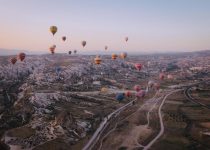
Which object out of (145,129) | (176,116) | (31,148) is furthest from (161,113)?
(31,148)

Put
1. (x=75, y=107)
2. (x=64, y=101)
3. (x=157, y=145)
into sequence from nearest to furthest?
(x=157, y=145), (x=75, y=107), (x=64, y=101)

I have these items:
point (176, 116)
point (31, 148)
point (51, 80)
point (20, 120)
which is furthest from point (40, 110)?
point (51, 80)

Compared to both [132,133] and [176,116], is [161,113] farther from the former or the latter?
[132,133]

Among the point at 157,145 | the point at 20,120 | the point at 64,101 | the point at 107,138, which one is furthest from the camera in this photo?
the point at 64,101

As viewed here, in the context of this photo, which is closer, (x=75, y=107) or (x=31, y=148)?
(x=31, y=148)

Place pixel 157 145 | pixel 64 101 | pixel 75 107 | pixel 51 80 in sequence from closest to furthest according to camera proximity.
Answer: pixel 157 145, pixel 75 107, pixel 64 101, pixel 51 80

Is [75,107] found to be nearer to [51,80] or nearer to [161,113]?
[161,113]

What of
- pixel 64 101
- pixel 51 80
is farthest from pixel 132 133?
pixel 51 80

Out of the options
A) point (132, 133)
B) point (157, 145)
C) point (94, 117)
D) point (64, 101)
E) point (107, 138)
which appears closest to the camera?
point (157, 145)

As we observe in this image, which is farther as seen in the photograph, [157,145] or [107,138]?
[107,138]
